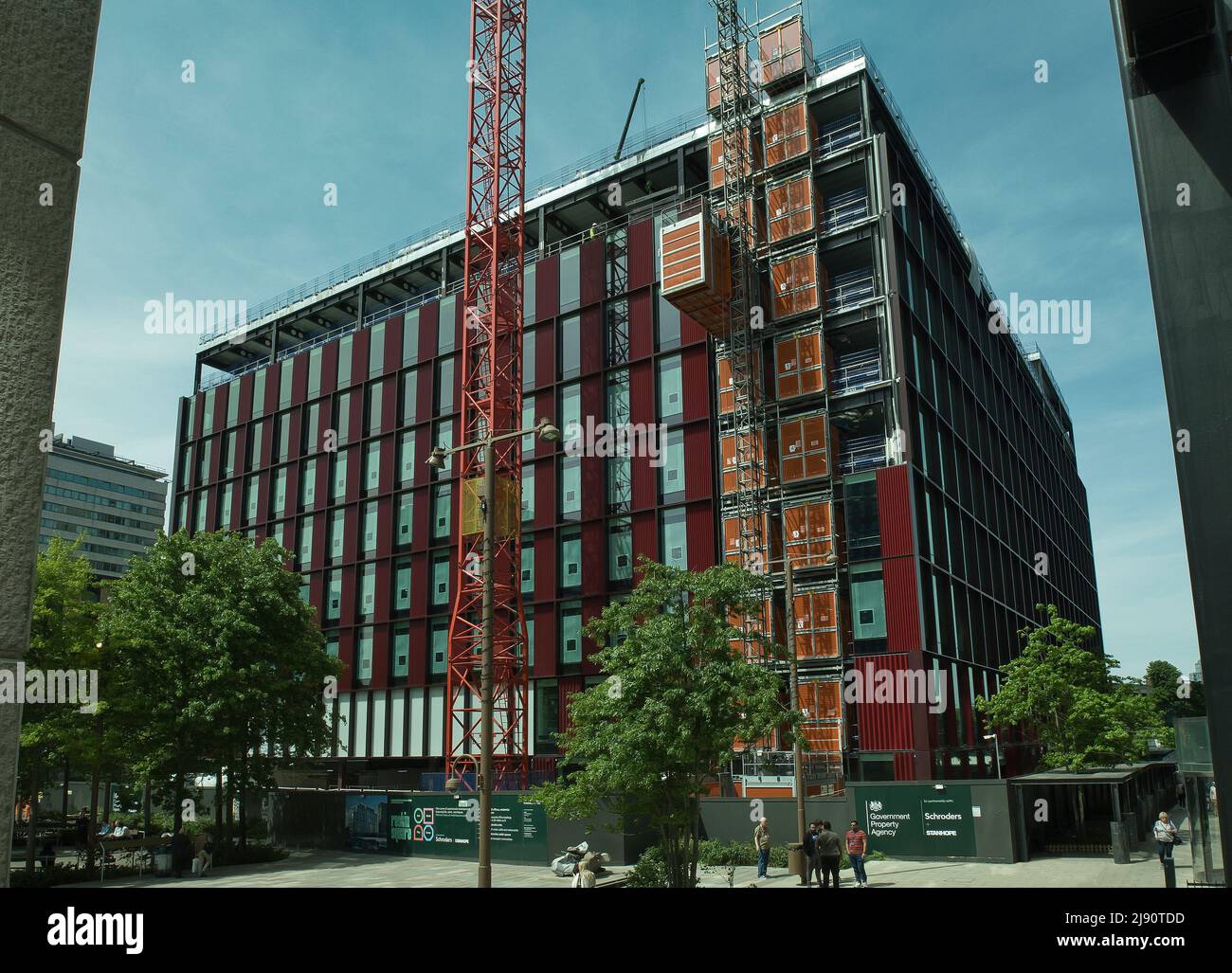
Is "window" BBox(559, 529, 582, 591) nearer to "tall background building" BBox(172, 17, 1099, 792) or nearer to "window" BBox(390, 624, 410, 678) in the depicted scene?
"tall background building" BBox(172, 17, 1099, 792)

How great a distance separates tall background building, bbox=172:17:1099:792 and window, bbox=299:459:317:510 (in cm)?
17

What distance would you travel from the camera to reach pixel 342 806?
39625 mm

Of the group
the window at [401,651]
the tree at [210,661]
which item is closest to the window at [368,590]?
the window at [401,651]

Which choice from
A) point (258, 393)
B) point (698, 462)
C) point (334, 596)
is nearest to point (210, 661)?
point (698, 462)

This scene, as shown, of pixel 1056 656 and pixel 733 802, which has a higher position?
pixel 1056 656

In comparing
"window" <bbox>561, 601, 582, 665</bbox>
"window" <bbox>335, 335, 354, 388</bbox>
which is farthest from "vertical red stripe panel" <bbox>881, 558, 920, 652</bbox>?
"window" <bbox>335, 335, 354, 388</bbox>

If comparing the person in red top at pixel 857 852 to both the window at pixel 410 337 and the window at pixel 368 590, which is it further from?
the window at pixel 410 337

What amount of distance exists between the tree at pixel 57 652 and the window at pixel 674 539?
2575 cm

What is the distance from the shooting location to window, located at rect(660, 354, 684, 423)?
5038 cm

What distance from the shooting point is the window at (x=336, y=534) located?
6431 cm
